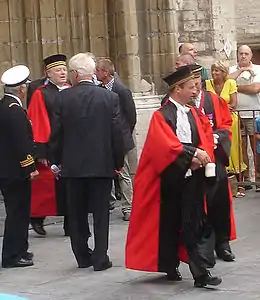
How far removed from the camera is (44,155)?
406 inches

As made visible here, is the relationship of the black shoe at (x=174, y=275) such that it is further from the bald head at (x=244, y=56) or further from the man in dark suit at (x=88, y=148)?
the bald head at (x=244, y=56)

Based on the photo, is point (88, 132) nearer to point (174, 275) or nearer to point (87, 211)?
point (87, 211)

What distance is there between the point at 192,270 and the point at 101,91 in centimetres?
187

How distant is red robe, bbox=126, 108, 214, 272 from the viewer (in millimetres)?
7789

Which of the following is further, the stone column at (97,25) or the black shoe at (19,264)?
the stone column at (97,25)

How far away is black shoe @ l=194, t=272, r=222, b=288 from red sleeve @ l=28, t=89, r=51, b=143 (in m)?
3.07

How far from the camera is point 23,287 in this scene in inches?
324

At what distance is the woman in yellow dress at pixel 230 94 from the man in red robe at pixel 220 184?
11.2 feet

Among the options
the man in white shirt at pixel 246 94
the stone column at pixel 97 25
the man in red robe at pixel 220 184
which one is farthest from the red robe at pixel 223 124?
the stone column at pixel 97 25

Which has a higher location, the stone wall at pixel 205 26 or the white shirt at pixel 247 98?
the stone wall at pixel 205 26

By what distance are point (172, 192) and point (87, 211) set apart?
120 cm

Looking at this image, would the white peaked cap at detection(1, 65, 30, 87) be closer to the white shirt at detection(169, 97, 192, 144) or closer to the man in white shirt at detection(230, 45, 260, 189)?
the white shirt at detection(169, 97, 192, 144)

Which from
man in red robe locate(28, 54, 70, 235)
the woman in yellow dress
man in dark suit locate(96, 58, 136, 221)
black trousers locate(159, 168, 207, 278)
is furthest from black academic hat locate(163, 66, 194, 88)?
the woman in yellow dress

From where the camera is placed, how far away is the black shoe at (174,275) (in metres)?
7.98
